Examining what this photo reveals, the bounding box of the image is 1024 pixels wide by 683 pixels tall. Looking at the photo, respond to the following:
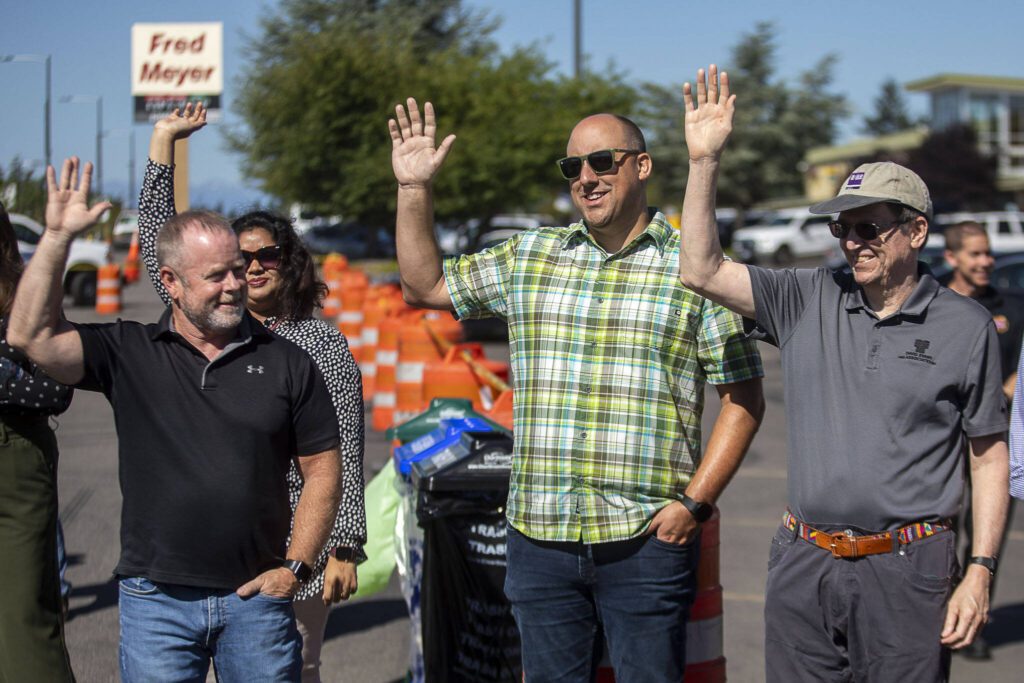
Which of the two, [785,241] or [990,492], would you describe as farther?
[785,241]

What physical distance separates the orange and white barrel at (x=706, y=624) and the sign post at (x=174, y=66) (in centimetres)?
1186

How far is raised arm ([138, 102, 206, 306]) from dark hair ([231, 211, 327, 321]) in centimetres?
30

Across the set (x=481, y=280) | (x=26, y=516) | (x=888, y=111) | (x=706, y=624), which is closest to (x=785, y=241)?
(x=706, y=624)

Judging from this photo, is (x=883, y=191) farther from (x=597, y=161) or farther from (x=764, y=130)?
(x=764, y=130)

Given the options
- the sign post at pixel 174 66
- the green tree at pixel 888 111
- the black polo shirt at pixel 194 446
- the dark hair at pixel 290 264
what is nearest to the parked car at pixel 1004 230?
the sign post at pixel 174 66

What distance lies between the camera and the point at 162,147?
4031 mm

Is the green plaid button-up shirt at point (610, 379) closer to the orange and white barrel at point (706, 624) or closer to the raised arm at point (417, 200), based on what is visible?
the raised arm at point (417, 200)

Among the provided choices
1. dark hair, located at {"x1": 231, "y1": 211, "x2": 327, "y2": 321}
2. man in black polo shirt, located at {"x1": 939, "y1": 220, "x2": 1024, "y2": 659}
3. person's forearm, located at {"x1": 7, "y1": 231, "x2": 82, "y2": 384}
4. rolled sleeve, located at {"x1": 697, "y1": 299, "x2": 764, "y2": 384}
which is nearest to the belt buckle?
rolled sleeve, located at {"x1": 697, "y1": 299, "x2": 764, "y2": 384}

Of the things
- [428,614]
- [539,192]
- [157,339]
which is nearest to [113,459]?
[428,614]

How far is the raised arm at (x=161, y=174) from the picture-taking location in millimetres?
4016

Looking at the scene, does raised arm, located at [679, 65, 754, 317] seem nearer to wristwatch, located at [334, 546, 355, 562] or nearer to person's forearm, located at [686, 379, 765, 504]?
person's forearm, located at [686, 379, 765, 504]

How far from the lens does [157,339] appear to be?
3.30 m

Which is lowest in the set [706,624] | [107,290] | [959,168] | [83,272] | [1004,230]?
[706,624]

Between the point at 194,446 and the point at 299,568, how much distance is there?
0.45 metres
